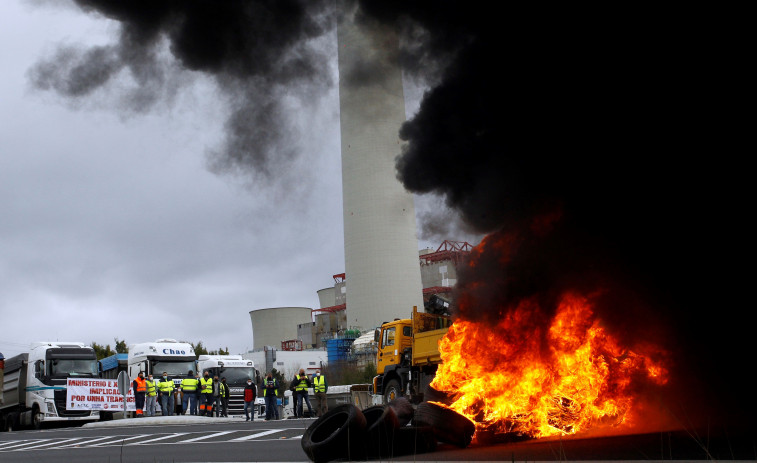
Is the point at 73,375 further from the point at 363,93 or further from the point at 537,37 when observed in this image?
the point at 537,37

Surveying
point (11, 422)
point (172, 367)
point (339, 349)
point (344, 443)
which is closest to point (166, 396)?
point (172, 367)

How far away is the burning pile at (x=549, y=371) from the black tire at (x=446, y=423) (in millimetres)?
636

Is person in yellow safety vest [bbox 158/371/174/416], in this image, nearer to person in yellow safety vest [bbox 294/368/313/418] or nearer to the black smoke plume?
person in yellow safety vest [bbox 294/368/313/418]

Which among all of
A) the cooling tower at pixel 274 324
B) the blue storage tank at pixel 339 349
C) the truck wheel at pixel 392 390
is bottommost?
the truck wheel at pixel 392 390

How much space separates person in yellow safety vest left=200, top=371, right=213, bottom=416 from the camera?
29.2m

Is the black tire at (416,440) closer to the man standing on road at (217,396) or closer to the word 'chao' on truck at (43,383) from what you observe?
the man standing on road at (217,396)

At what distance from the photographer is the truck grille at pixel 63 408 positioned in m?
30.2

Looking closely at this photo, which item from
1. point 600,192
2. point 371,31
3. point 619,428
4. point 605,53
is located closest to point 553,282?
point 600,192

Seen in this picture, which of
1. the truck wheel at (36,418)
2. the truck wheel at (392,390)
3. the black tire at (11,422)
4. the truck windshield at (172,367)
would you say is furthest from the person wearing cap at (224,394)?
the black tire at (11,422)

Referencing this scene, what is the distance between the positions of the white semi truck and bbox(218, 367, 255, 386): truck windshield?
4.78ft

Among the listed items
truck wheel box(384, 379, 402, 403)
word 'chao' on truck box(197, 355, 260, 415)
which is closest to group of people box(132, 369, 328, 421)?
truck wheel box(384, 379, 402, 403)

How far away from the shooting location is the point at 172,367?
35.8 m

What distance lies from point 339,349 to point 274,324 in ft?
77.8

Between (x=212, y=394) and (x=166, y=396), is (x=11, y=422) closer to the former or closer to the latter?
(x=166, y=396)
